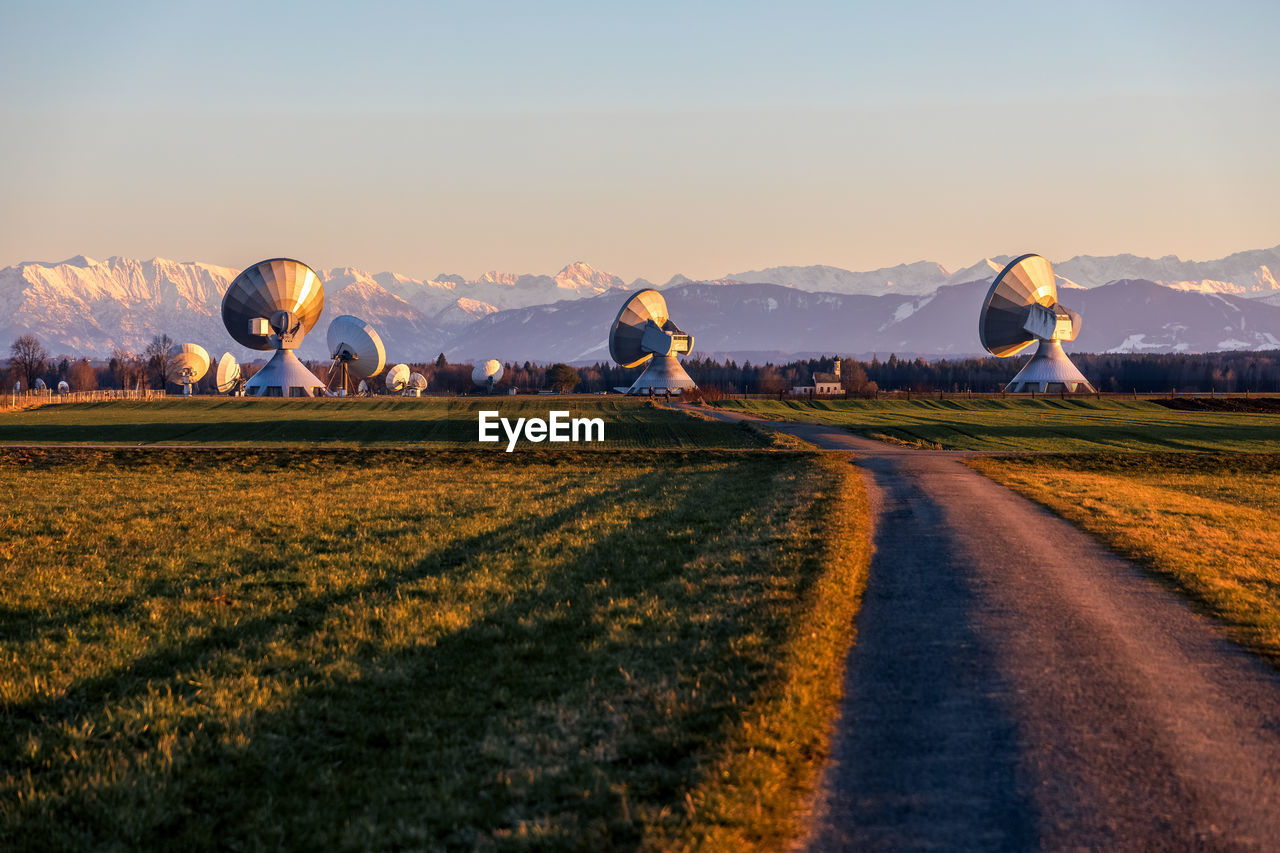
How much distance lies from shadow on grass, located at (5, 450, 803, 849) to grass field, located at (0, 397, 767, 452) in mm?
40818

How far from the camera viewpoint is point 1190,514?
1049 inches

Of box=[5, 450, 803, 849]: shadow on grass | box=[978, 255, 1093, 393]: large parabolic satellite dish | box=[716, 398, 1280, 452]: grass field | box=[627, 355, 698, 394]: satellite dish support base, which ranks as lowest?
box=[5, 450, 803, 849]: shadow on grass

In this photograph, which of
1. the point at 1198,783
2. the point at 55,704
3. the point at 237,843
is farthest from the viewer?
the point at 55,704

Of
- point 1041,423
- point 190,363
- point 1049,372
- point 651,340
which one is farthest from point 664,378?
point 190,363

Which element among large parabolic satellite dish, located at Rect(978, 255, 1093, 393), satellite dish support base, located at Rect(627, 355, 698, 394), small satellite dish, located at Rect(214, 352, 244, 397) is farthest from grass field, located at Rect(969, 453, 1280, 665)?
small satellite dish, located at Rect(214, 352, 244, 397)

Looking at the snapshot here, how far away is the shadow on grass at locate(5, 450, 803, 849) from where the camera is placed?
25.5 feet

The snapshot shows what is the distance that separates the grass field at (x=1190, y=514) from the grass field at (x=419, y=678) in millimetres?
5332

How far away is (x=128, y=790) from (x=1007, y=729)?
7.71m

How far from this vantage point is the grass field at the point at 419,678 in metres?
7.89

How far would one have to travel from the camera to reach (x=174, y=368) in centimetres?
16888

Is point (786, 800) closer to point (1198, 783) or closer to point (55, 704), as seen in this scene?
point (1198, 783)

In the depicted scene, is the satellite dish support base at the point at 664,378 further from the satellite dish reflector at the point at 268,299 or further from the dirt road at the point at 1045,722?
the dirt road at the point at 1045,722

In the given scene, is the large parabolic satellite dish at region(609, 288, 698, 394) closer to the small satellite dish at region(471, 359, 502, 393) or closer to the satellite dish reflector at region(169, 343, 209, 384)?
the small satellite dish at region(471, 359, 502, 393)

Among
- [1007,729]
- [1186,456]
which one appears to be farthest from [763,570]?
[1186,456]
